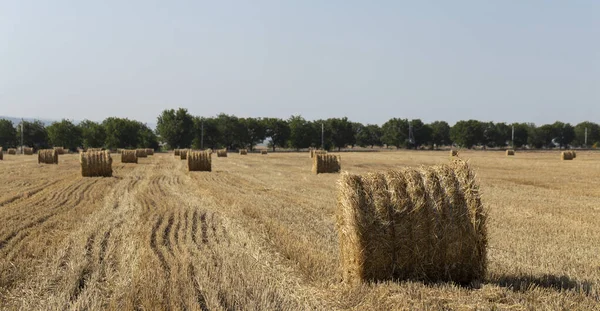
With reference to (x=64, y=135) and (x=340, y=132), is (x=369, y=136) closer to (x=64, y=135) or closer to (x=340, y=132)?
(x=340, y=132)

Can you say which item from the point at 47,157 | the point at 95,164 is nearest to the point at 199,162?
the point at 95,164

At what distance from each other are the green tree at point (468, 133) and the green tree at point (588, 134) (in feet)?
106

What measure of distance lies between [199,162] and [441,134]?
129 m

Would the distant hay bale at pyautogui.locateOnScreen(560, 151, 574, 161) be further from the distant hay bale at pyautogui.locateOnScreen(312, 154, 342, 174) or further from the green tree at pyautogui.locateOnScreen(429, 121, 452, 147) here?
the green tree at pyautogui.locateOnScreen(429, 121, 452, 147)

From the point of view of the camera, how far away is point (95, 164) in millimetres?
24391

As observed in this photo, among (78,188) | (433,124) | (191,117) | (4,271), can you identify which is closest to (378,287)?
(4,271)

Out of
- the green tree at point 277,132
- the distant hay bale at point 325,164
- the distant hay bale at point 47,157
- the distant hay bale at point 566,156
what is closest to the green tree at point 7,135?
the green tree at point 277,132

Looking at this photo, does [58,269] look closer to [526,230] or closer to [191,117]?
[526,230]

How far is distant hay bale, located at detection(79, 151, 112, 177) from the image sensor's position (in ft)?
79.0

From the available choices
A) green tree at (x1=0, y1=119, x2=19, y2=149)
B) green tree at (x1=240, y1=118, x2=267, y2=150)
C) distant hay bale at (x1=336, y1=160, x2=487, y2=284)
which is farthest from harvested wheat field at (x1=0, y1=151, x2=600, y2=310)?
green tree at (x1=0, y1=119, x2=19, y2=149)

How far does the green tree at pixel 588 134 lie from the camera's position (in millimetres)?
143750

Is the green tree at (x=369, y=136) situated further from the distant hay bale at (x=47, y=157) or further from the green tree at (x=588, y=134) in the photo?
the distant hay bale at (x=47, y=157)

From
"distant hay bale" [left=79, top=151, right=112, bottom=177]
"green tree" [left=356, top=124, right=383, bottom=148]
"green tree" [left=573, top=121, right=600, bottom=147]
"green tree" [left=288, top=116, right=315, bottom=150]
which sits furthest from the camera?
"green tree" [left=356, top=124, right=383, bottom=148]

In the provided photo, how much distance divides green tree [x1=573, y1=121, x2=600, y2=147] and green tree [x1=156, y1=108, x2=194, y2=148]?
4305 inches
